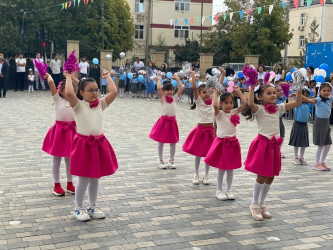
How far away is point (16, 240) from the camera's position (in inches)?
184

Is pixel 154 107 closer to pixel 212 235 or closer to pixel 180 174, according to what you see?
pixel 180 174

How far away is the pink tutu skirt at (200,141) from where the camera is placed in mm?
7086

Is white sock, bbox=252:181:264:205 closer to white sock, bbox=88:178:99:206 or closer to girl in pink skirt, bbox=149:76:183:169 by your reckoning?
white sock, bbox=88:178:99:206

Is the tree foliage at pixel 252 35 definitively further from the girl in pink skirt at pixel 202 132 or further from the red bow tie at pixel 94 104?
the red bow tie at pixel 94 104

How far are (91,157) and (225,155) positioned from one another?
6.34 feet

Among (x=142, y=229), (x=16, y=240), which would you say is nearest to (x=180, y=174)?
(x=142, y=229)

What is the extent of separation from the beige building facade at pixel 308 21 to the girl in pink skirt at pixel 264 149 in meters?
37.7

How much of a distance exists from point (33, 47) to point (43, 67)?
26.7 metres

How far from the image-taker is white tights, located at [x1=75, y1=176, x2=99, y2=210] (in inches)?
208

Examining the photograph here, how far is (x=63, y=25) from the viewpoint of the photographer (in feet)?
111

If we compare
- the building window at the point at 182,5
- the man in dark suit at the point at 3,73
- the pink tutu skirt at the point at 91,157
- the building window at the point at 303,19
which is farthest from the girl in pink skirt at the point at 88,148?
the building window at the point at 303,19

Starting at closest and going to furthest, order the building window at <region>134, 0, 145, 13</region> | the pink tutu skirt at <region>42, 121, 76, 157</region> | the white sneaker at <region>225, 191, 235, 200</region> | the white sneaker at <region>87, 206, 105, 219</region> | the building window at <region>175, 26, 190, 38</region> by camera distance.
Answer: the white sneaker at <region>87, 206, 105, 219</region> → the pink tutu skirt at <region>42, 121, 76, 157</region> → the white sneaker at <region>225, 191, 235, 200</region> → the building window at <region>134, 0, 145, 13</region> → the building window at <region>175, 26, 190, 38</region>

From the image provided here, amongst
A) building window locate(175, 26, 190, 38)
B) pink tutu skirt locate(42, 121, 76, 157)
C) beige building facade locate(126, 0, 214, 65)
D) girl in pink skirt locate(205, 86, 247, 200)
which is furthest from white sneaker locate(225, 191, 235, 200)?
building window locate(175, 26, 190, 38)

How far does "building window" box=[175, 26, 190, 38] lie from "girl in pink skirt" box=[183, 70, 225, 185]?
42136 mm
